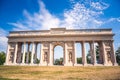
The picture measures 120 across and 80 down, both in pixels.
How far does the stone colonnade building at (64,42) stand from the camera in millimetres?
41844

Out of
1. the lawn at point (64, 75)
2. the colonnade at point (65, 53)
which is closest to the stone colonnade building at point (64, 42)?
the colonnade at point (65, 53)

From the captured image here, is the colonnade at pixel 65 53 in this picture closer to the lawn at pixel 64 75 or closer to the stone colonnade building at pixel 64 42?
the stone colonnade building at pixel 64 42

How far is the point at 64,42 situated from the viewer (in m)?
43.9

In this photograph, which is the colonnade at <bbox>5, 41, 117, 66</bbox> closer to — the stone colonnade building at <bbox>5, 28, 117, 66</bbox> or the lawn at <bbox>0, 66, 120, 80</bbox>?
the stone colonnade building at <bbox>5, 28, 117, 66</bbox>

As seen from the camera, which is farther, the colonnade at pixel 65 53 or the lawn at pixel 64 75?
the colonnade at pixel 65 53

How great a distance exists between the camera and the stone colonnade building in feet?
137

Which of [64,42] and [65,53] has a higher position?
[64,42]

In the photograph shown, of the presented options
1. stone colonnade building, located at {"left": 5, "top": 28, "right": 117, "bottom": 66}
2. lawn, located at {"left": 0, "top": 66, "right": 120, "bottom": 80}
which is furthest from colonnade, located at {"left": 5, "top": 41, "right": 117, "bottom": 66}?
lawn, located at {"left": 0, "top": 66, "right": 120, "bottom": 80}

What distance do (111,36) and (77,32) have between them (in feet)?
38.7

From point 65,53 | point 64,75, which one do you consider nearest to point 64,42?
point 65,53

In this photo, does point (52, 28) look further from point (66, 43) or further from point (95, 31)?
point (95, 31)

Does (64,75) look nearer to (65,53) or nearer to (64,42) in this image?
(65,53)

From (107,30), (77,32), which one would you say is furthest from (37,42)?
(107,30)

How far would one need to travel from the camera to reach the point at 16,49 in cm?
4569
